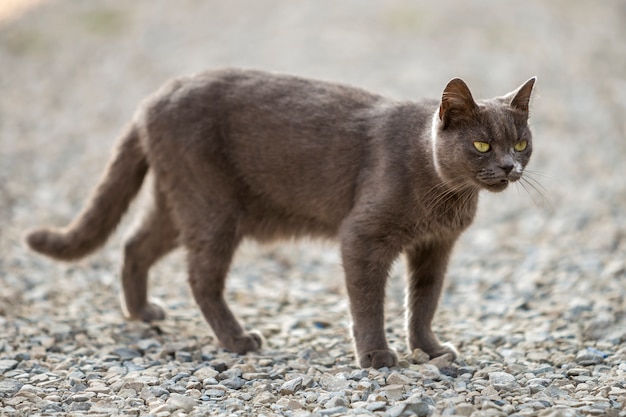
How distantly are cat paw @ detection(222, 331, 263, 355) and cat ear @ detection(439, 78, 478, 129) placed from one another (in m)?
1.44

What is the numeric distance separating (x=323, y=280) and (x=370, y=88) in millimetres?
1360

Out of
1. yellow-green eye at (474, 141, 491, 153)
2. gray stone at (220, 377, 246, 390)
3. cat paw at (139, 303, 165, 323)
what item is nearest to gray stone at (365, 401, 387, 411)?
gray stone at (220, 377, 246, 390)

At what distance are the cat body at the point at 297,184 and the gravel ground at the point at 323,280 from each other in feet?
0.95

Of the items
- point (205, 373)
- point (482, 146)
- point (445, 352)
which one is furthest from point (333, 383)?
point (482, 146)

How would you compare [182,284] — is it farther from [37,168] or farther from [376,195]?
[37,168]

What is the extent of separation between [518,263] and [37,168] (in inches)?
178

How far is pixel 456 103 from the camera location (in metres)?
3.47

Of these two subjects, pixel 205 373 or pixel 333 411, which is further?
pixel 205 373

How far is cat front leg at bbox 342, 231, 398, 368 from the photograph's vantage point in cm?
A: 371

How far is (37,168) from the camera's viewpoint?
764 centimetres

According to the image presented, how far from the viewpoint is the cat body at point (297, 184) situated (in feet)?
12.2

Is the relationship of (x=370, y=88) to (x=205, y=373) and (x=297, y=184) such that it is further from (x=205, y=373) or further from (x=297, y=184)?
(x=205, y=373)

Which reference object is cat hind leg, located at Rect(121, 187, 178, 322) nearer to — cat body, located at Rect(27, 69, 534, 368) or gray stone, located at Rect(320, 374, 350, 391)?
cat body, located at Rect(27, 69, 534, 368)

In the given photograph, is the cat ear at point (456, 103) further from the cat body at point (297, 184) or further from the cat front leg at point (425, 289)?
the cat front leg at point (425, 289)
